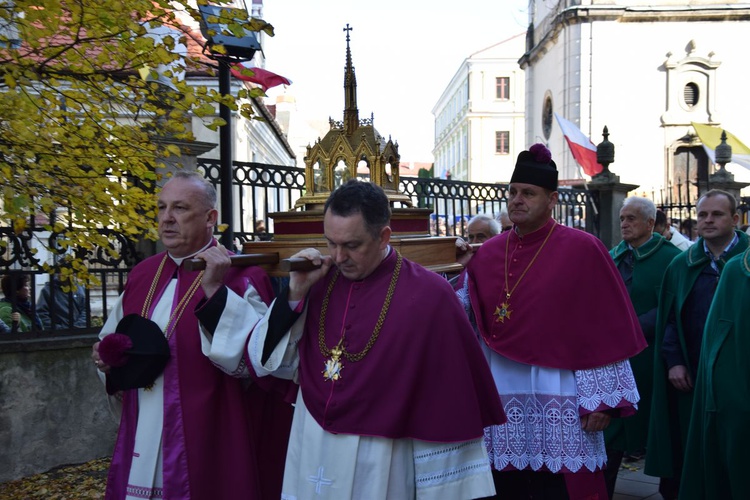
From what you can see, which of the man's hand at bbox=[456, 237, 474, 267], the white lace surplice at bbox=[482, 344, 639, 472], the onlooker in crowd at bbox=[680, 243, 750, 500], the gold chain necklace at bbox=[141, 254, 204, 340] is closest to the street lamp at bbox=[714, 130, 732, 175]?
the onlooker in crowd at bbox=[680, 243, 750, 500]

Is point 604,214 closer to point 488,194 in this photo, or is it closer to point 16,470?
point 488,194

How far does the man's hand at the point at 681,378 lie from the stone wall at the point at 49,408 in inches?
184

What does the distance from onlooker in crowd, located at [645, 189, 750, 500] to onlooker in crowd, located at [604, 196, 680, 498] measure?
1.29 ft

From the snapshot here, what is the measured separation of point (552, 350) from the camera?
3.94m

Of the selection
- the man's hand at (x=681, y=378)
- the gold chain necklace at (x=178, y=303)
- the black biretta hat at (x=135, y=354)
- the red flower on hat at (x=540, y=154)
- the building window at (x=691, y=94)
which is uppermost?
the building window at (x=691, y=94)

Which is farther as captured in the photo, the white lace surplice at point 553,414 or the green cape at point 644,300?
the green cape at point 644,300

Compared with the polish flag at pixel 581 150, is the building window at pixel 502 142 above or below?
above

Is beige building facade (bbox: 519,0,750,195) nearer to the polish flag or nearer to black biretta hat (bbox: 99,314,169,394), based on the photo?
the polish flag

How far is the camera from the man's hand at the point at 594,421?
3.88 meters

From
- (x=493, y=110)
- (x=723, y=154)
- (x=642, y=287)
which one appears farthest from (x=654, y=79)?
(x=493, y=110)

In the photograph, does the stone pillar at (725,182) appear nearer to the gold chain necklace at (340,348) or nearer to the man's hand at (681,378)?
the man's hand at (681,378)

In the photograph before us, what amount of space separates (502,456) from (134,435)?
1801mm

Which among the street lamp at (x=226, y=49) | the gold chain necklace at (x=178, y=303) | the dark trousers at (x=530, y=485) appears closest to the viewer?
the gold chain necklace at (x=178, y=303)

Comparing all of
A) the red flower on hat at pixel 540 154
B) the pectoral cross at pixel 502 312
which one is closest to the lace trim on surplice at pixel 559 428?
the pectoral cross at pixel 502 312
